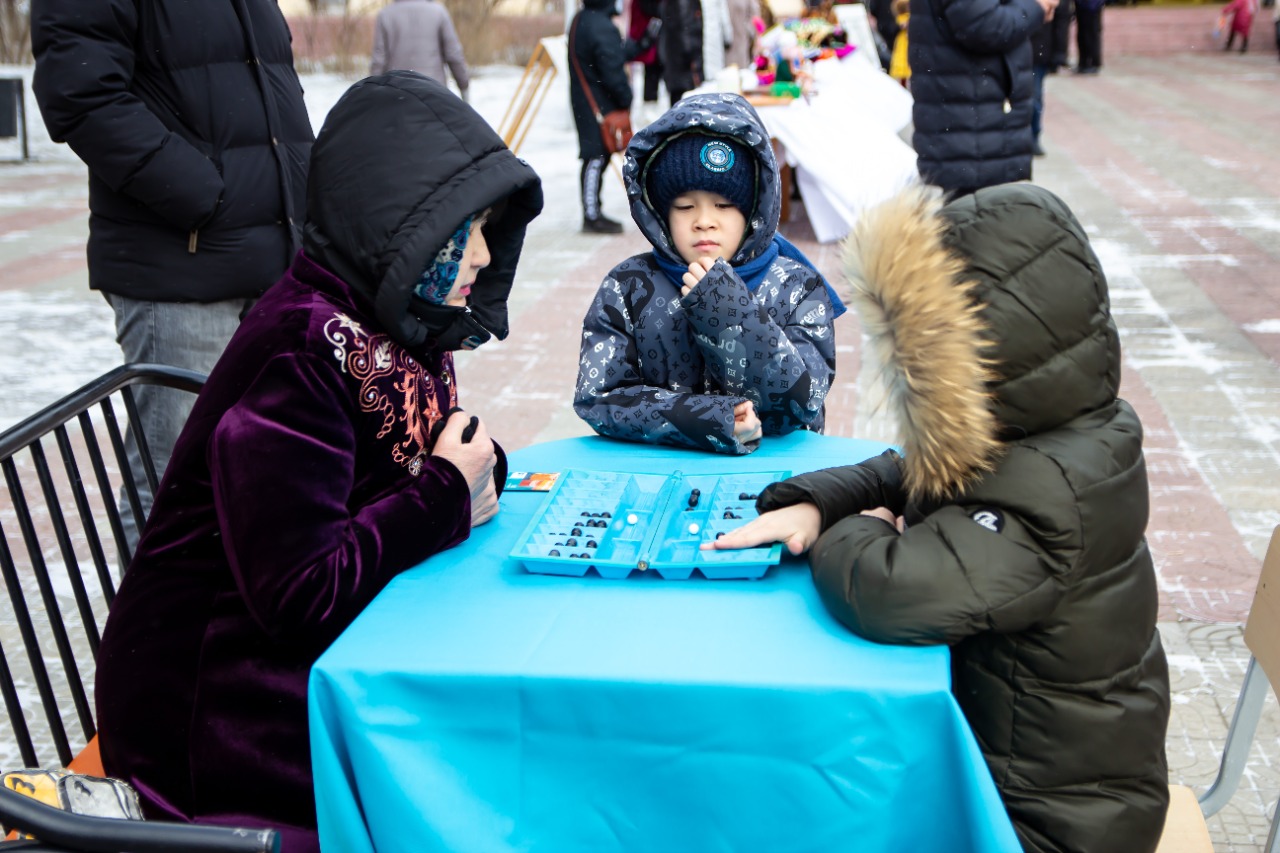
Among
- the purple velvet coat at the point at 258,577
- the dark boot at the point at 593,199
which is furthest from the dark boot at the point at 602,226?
the purple velvet coat at the point at 258,577

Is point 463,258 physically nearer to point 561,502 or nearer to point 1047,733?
point 561,502

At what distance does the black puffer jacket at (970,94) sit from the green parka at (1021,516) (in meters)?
4.20

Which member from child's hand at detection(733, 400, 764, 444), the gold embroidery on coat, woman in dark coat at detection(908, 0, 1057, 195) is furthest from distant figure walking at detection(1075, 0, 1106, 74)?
the gold embroidery on coat

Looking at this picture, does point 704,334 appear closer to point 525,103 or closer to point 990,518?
point 990,518

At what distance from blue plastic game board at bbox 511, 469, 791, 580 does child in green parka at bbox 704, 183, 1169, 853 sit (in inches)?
8.5

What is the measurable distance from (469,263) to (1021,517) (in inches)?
39.2

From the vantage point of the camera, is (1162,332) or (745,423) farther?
(1162,332)

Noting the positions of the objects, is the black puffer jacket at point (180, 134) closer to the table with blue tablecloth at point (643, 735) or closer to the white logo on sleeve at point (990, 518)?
the table with blue tablecloth at point (643, 735)

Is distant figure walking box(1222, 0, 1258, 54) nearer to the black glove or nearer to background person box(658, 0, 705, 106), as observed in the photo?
background person box(658, 0, 705, 106)

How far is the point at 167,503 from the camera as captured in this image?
1845 millimetres

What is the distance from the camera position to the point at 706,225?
257cm

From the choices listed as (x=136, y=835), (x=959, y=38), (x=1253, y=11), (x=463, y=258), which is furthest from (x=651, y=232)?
(x=1253, y=11)

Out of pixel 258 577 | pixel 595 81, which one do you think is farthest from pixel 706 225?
pixel 595 81

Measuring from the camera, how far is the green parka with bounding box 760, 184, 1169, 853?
1518mm
